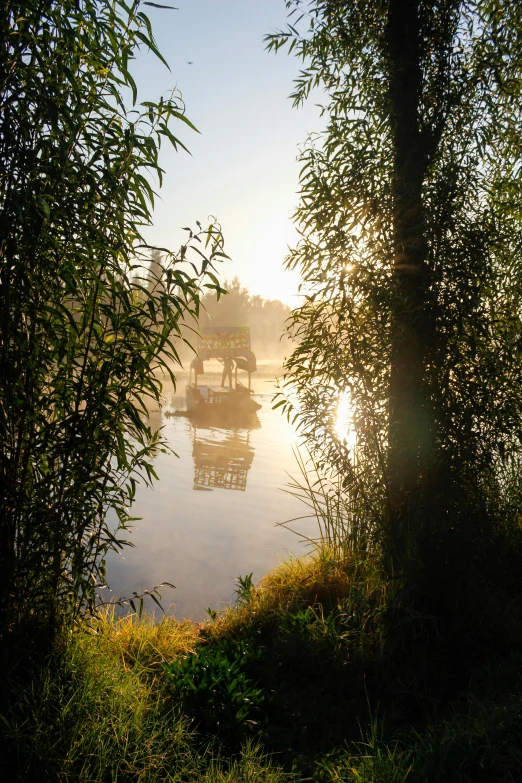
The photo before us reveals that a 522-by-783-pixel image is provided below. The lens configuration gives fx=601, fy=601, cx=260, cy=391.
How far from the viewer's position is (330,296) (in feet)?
13.4

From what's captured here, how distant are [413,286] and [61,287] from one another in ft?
7.30

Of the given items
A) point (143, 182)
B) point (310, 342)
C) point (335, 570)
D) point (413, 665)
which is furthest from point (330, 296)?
point (413, 665)

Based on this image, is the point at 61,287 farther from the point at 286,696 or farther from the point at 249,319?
the point at 249,319

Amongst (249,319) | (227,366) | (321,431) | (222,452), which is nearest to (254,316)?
(249,319)

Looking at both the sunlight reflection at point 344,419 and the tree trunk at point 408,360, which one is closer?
the tree trunk at point 408,360

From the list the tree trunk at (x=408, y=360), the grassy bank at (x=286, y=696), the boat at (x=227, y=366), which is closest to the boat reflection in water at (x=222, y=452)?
the boat at (x=227, y=366)

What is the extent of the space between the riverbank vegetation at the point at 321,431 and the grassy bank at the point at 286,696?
15 millimetres

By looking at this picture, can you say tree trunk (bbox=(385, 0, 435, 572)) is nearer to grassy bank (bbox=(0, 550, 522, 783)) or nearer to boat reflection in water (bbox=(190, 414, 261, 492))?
grassy bank (bbox=(0, 550, 522, 783))

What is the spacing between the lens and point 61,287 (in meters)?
2.71

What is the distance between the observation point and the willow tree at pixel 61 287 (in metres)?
2.49

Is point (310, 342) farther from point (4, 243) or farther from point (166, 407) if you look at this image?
point (166, 407)

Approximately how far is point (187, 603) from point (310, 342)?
242cm

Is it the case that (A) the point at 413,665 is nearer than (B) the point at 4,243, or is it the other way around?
(B) the point at 4,243

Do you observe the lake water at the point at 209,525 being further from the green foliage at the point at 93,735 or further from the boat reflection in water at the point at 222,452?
the green foliage at the point at 93,735
